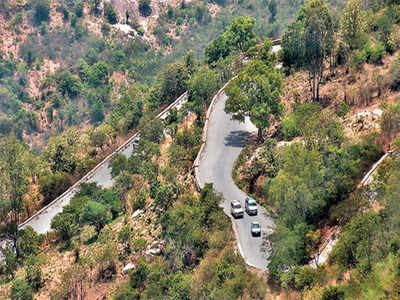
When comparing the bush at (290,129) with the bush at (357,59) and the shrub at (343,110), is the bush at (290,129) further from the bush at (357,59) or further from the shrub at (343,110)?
the bush at (357,59)

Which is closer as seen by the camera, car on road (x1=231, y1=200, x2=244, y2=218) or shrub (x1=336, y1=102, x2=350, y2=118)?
car on road (x1=231, y1=200, x2=244, y2=218)

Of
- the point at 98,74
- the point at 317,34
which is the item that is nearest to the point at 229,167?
the point at 317,34

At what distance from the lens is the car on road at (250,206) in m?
42.4

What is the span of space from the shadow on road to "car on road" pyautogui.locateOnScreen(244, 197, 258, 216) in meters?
10.9

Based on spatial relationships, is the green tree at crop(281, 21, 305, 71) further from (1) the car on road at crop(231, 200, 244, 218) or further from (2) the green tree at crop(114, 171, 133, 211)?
(2) the green tree at crop(114, 171, 133, 211)

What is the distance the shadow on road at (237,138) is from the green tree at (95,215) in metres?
14.5

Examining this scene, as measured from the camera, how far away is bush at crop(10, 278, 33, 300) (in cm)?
4406

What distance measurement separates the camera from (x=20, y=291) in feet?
145

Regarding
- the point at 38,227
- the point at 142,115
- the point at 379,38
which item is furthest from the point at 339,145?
the point at 142,115

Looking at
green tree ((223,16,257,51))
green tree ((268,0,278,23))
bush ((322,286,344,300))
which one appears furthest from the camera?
green tree ((268,0,278,23))

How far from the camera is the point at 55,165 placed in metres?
65.1

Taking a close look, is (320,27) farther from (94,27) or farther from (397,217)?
(94,27)

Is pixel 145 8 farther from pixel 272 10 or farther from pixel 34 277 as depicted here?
pixel 34 277

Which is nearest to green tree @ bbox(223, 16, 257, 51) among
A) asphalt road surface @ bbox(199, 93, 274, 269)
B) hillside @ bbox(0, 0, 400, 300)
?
hillside @ bbox(0, 0, 400, 300)
